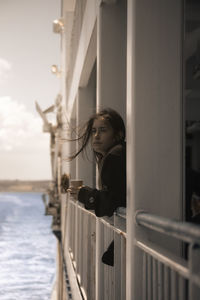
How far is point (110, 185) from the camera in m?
2.40

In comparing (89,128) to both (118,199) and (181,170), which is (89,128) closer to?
(118,199)

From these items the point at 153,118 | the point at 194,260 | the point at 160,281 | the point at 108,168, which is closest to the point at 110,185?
the point at 108,168

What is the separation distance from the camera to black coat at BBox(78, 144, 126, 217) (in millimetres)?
2381

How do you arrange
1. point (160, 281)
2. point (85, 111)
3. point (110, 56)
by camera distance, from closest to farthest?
point (160, 281) → point (110, 56) → point (85, 111)

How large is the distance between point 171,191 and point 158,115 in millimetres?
347

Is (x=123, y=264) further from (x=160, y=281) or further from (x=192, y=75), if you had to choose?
(x=192, y=75)

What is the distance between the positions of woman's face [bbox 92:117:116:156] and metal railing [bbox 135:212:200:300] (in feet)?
2.40

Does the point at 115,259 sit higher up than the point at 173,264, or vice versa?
the point at 173,264

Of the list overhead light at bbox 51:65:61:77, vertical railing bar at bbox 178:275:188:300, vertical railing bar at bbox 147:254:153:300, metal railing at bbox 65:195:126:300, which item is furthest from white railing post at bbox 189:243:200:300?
overhead light at bbox 51:65:61:77

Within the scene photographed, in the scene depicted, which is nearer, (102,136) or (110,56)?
(102,136)

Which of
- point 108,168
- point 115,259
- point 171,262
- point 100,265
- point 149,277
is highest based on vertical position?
point 108,168

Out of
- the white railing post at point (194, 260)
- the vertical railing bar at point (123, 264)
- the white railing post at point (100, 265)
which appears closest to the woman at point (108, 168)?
the vertical railing bar at point (123, 264)

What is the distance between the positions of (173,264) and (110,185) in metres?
0.98

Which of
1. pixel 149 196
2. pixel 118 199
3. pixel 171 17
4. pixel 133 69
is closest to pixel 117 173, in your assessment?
pixel 118 199
